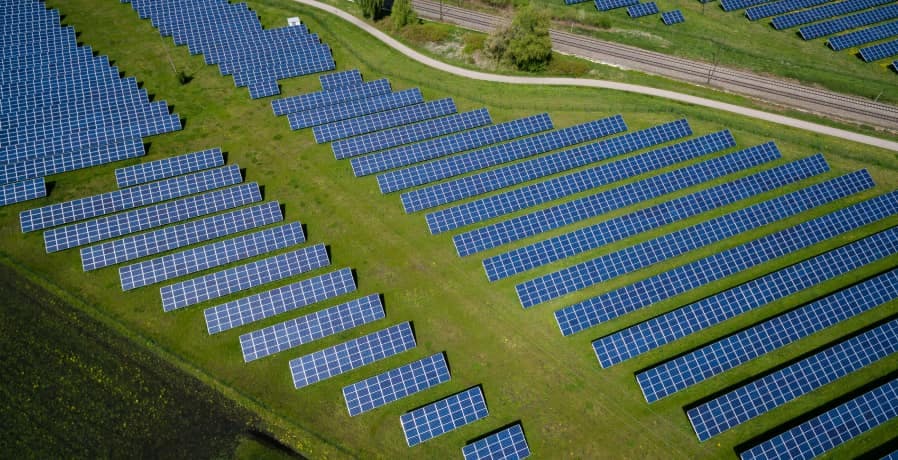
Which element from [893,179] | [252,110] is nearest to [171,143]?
[252,110]

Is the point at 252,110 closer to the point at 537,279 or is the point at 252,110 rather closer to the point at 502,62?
the point at 502,62

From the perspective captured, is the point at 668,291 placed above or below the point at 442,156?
below

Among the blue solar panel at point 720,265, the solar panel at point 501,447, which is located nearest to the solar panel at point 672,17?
the blue solar panel at point 720,265

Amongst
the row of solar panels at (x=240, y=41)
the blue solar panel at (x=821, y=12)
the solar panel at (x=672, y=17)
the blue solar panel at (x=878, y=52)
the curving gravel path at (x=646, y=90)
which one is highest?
the blue solar panel at (x=821, y=12)

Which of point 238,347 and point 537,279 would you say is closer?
point 238,347

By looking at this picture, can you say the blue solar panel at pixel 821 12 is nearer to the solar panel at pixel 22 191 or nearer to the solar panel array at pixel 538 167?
the solar panel array at pixel 538 167

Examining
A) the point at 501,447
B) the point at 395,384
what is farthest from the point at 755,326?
the point at 395,384

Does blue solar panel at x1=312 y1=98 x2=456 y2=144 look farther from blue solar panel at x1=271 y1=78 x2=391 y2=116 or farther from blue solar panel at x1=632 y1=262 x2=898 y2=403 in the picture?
blue solar panel at x1=632 y1=262 x2=898 y2=403
